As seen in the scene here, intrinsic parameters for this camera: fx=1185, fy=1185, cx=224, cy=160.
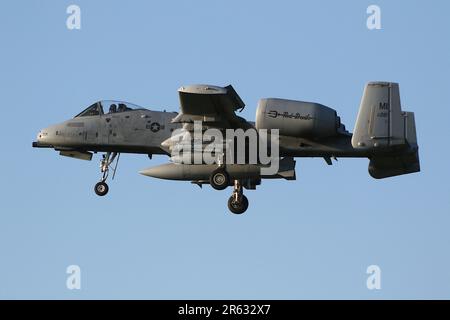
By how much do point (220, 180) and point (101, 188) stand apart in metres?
4.60

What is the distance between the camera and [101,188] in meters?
38.7

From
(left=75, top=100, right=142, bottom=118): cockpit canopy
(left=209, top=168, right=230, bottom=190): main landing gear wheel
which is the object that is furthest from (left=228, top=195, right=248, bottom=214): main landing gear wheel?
(left=75, top=100, right=142, bottom=118): cockpit canopy

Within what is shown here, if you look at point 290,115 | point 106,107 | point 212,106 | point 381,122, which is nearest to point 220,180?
point 212,106

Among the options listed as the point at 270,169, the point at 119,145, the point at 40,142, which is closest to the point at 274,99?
the point at 270,169

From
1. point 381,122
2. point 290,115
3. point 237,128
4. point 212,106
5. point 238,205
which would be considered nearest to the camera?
point 290,115

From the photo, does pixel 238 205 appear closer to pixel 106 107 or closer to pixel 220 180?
pixel 220 180

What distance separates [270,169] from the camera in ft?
121

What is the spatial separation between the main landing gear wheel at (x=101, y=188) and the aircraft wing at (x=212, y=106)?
16.0 feet

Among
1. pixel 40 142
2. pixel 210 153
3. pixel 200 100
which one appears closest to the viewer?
pixel 200 100

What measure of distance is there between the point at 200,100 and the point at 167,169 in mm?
4121

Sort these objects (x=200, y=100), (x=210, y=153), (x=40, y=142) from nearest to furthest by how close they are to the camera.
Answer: (x=200, y=100) < (x=210, y=153) < (x=40, y=142)

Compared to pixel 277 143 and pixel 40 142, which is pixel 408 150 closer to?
pixel 277 143

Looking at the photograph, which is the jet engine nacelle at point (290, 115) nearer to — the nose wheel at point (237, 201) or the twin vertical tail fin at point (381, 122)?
the twin vertical tail fin at point (381, 122)

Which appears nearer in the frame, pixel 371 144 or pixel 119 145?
pixel 371 144
